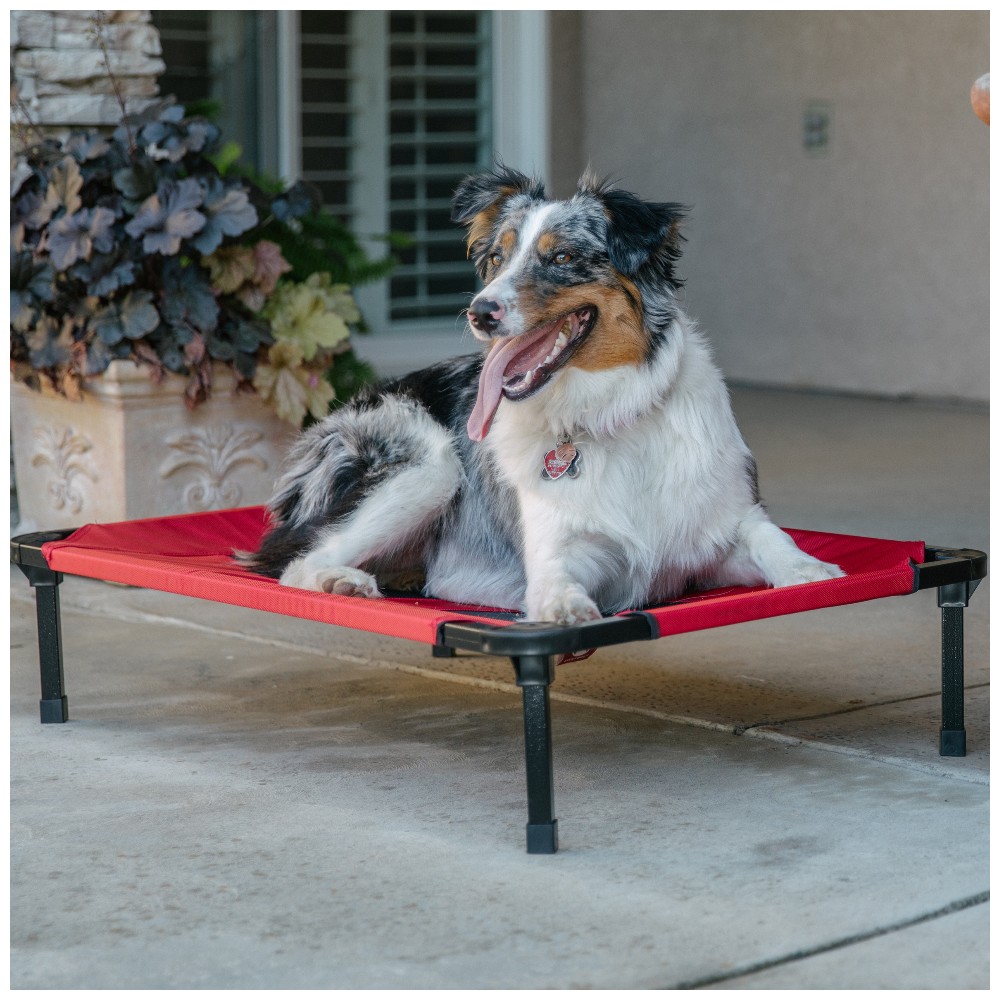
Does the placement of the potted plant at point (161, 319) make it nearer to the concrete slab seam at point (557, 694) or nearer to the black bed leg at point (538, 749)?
the concrete slab seam at point (557, 694)

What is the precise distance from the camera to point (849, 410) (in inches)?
361

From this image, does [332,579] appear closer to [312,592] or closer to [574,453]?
[312,592]

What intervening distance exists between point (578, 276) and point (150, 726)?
5.00 feet

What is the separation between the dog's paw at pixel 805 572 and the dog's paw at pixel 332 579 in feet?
2.96

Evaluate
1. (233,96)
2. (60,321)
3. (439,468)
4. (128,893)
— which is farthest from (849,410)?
(128,893)

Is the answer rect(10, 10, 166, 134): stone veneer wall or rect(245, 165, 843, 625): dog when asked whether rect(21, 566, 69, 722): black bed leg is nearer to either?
rect(245, 165, 843, 625): dog

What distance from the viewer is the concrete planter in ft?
17.9

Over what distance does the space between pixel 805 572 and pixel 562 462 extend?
1.85 ft

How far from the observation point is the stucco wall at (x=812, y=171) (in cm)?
908

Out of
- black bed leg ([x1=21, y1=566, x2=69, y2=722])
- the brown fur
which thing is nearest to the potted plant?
black bed leg ([x1=21, y1=566, x2=69, y2=722])

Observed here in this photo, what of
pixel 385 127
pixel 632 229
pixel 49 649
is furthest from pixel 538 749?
pixel 385 127

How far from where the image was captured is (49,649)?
3947 mm

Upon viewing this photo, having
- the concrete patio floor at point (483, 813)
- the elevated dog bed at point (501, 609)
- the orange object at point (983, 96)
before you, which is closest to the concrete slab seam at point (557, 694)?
the concrete patio floor at point (483, 813)

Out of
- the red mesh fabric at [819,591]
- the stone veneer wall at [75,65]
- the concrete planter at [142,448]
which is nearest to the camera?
the red mesh fabric at [819,591]
